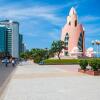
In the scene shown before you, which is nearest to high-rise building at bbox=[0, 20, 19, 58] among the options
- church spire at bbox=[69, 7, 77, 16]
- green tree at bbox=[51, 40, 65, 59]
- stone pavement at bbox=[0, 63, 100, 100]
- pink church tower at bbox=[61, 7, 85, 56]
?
pink church tower at bbox=[61, 7, 85, 56]

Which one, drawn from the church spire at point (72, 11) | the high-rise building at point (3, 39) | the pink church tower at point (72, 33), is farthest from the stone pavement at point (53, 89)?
the high-rise building at point (3, 39)

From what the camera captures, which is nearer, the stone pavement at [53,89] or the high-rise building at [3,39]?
the stone pavement at [53,89]

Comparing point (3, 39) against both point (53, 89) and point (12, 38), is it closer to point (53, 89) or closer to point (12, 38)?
point (12, 38)

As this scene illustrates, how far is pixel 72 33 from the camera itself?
126062mm

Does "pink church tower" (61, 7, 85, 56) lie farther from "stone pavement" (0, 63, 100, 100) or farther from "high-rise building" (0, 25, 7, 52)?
"stone pavement" (0, 63, 100, 100)

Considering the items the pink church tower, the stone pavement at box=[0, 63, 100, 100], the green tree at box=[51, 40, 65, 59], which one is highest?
the pink church tower

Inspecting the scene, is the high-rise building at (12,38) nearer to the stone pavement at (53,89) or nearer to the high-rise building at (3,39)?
the high-rise building at (3,39)

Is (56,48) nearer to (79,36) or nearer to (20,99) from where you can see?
(79,36)

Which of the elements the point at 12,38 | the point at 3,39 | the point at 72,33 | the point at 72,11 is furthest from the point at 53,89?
the point at 12,38

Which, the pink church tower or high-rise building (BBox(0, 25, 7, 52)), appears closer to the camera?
the pink church tower

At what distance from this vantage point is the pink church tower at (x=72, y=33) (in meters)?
125

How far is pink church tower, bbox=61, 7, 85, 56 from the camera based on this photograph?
125 meters

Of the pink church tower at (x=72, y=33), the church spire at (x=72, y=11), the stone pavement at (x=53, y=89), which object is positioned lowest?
the stone pavement at (x=53, y=89)

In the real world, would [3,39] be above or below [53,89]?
above
